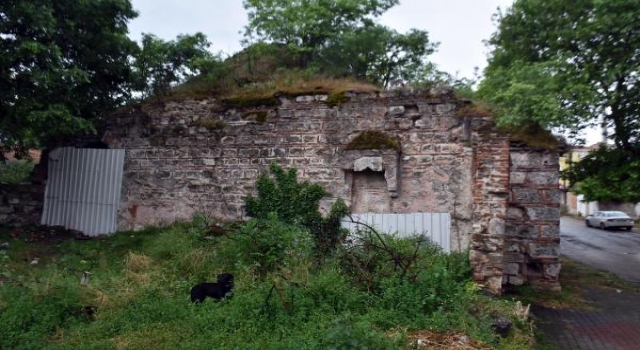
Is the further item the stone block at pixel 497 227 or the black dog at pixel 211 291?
the stone block at pixel 497 227

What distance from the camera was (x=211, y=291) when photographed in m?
5.78

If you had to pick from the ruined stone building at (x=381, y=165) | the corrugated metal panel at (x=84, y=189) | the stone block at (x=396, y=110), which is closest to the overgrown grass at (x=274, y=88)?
the ruined stone building at (x=381, y=165)

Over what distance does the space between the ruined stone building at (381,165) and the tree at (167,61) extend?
3.79ft

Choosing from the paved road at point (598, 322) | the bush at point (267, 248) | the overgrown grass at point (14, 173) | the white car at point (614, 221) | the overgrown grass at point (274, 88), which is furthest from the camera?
the white car at point (614, 221)

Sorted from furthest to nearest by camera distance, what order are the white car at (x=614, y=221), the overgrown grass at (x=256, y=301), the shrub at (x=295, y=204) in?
the white car at (x=614, y=221) < the shrub at (x=295, y=204) < the overgrown grass at (x=256, y=301)

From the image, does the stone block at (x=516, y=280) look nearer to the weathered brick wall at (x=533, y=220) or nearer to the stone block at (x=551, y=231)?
the weathered brick wall at (x=533, y=220)

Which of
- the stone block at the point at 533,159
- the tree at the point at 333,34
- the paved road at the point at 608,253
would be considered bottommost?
the paved road at the point at 608,253

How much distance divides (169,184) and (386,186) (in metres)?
4.36

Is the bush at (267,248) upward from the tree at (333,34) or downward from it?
downward

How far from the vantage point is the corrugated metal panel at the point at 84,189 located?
9.67m

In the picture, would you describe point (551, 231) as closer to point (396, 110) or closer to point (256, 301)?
point (396, 110)

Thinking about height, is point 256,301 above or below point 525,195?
below

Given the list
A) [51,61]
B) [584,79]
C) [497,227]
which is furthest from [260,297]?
[584,79]

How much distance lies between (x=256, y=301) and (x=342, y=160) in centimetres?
347
